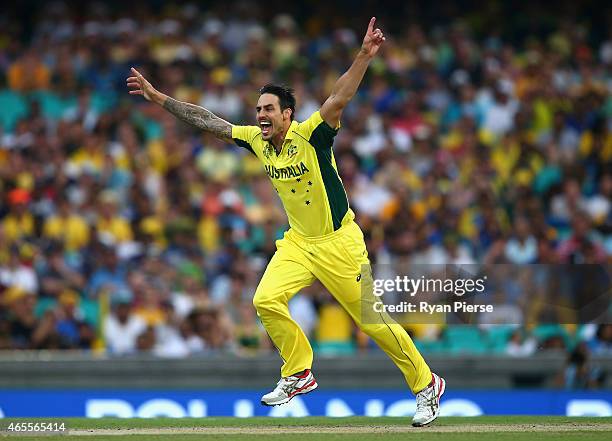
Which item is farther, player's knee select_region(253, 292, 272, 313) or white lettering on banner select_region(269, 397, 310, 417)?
white lettering on banner select_region(269, 397, 310, 417)

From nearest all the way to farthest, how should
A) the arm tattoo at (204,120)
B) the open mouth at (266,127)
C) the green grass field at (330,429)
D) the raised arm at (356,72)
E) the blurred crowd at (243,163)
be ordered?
the raised arm at (356,72), the green grass field at (330,429), the open mouth at (266,127), the arm tattoo at (204,120), the blurred crowd at (243,163)

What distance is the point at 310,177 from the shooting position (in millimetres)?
8039

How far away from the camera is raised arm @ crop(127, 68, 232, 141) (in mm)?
Result: 8586

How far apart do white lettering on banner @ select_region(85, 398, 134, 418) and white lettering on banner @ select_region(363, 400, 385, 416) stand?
7.31ft

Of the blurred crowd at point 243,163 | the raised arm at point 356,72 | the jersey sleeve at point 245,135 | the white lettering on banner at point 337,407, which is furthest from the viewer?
the blurred crowd at point 243,163

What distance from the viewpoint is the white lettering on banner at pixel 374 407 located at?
449 inches

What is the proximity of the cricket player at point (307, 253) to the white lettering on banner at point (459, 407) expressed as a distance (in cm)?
322

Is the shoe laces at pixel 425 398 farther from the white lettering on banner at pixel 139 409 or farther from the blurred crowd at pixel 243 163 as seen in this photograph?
the blurred crowd at pixel 243 163

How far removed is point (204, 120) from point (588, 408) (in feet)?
16.1

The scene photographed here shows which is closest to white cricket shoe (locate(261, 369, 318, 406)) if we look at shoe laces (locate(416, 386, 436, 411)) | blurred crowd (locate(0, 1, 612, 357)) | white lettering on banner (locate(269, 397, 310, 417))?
shoe laces (locate(416, 386, 436, 411))

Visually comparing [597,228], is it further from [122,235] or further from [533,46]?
[122,235]

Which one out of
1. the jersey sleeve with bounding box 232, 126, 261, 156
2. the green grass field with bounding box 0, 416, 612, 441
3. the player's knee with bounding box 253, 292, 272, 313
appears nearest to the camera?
the green grass field with bounding box 0, 416, 612, 441

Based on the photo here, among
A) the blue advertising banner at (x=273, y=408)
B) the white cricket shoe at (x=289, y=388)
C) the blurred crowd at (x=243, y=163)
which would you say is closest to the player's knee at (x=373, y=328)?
the white cricket shoe at (x=289, y=388)

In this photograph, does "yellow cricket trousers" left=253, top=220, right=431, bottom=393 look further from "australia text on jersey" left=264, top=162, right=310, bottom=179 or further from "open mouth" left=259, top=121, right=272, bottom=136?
"open mouth" left=259, top=121, right=272, bottom=136
